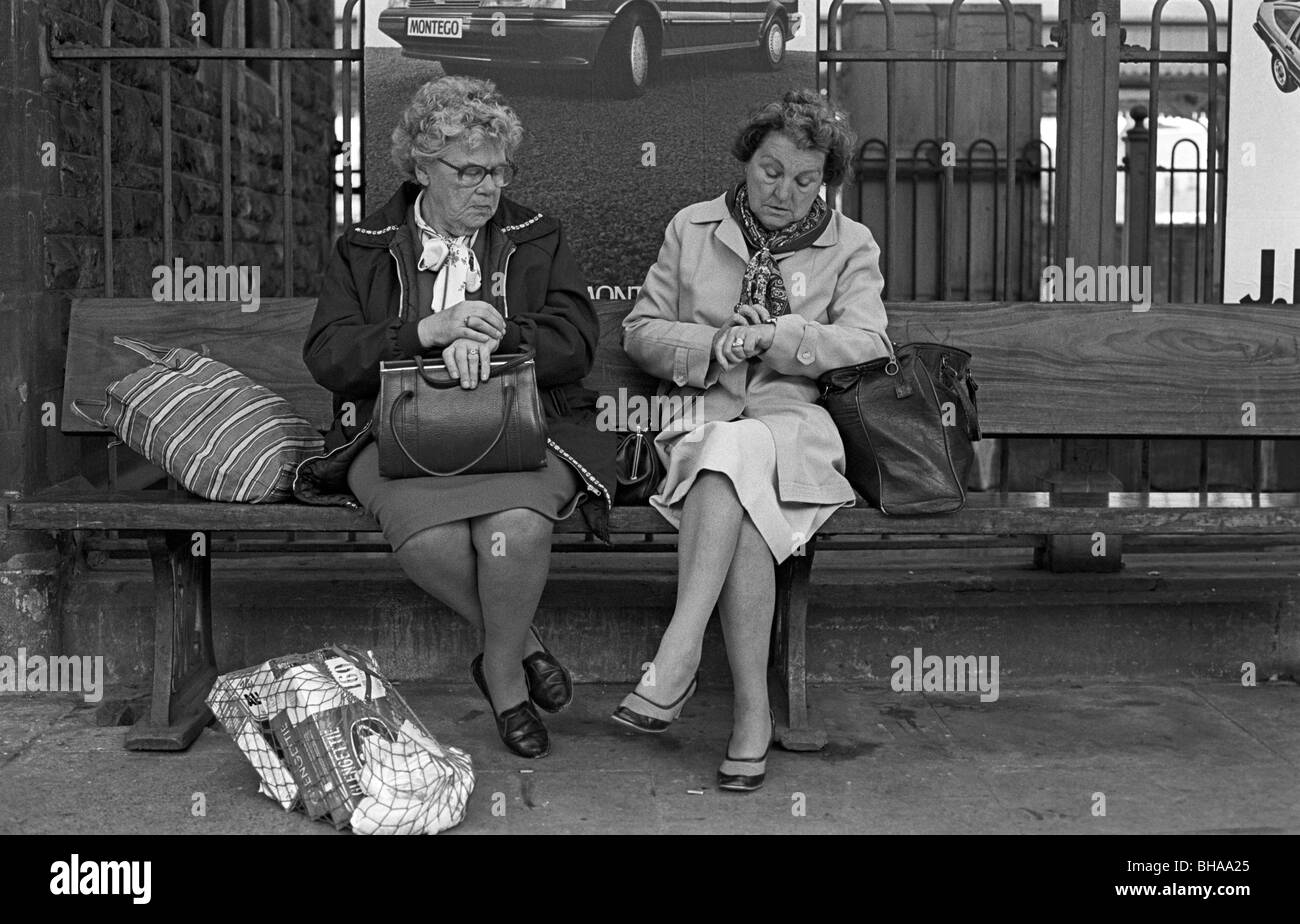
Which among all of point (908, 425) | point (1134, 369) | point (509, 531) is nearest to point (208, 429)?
point (509, 531)

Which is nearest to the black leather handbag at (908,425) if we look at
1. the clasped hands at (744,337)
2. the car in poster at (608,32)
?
the clasped hands at (744,337)

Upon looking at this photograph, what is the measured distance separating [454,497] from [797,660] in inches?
35.5

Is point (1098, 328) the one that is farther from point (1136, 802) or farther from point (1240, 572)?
point (1136, 802)

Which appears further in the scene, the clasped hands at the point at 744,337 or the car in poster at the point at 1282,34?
the car in poster at the point at 1282,34

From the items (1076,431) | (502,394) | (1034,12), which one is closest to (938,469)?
(1076,431)

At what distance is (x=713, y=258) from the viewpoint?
3826 millimetres

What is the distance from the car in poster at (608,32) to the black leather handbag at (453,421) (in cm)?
165

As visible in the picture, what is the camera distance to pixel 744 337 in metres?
3.57

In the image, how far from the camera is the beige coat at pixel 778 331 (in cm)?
353

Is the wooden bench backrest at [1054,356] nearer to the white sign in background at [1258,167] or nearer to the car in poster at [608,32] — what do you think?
the white sign in background at [1258,167]

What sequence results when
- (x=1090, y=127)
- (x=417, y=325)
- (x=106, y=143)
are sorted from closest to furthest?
(x=417, y=325)
(x=106, y=143)
(x=1090, y=127)

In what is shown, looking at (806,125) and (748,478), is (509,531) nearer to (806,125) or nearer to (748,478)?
(748,478)

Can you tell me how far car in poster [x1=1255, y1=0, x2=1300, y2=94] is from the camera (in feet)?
16.1

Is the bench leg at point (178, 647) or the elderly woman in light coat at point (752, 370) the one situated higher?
the elderly woman in light coat at point (752, 370)
